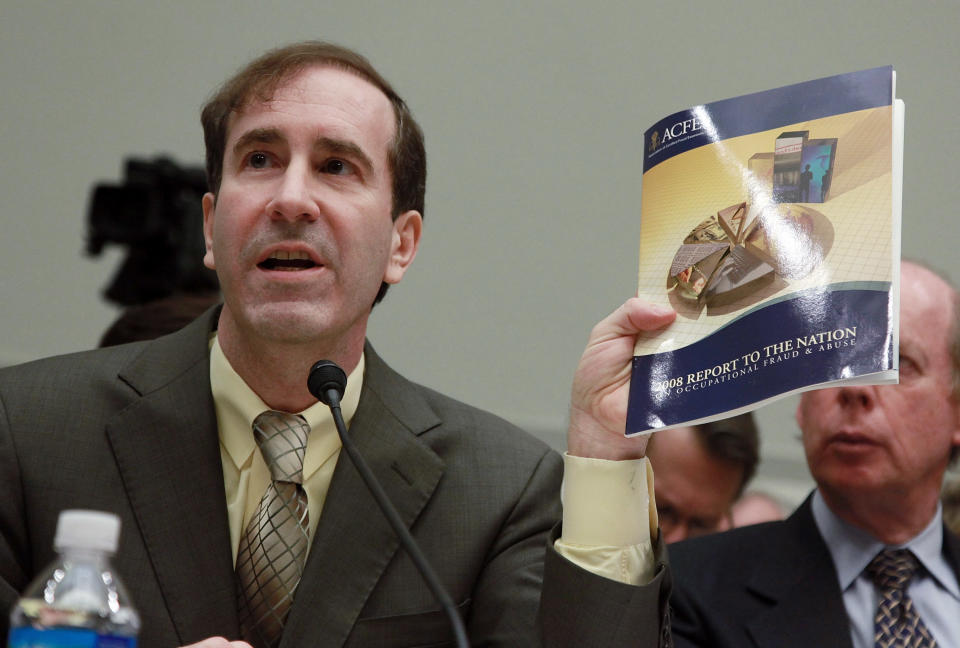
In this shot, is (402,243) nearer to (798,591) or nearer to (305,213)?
(305,213)

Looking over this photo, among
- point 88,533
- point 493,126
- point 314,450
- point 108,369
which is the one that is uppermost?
point 493,126

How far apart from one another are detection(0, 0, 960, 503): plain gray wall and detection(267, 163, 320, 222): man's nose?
90.8 inches

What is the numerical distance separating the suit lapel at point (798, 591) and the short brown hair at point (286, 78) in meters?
0.91

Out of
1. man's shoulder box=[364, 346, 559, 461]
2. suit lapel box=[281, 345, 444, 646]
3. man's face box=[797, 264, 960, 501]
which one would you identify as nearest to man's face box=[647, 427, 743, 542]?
man's face box=[797, 264, 960, 501]

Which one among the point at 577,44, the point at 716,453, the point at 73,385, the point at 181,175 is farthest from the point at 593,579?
the point at 577,44

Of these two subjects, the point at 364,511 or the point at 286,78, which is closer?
the point at 364,511

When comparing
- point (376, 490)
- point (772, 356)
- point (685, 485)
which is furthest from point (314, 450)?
point (685, 485)

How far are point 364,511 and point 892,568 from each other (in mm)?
1016

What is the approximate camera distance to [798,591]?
2.04 meters

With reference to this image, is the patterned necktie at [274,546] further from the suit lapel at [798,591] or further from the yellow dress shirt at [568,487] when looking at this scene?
the suit lapel at [798,591]

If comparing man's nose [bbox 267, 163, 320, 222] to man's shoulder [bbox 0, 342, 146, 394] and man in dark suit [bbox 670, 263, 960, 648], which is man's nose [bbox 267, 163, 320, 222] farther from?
man in dark suit [bbox 670, 263, 960, 648]

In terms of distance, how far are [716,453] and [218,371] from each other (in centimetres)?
147

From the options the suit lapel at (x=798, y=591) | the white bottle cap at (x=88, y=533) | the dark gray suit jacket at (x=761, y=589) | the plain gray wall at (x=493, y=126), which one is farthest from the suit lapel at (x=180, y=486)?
the plain gray wall at (x=493, y=126)

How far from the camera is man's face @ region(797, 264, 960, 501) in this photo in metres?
2.16
